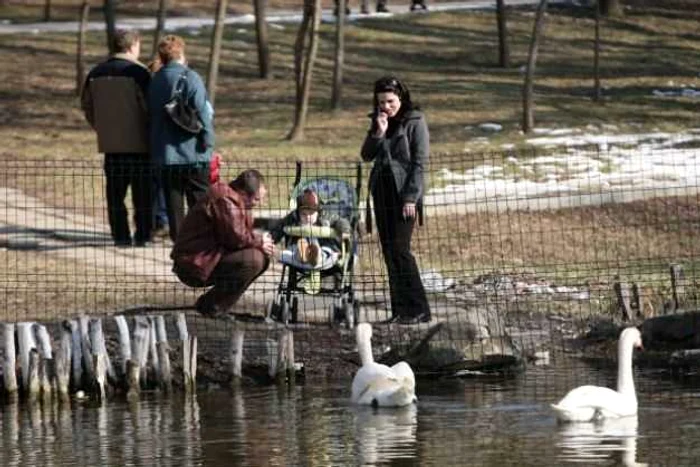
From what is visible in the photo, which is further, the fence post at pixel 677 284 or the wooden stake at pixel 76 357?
the fence post at pixel 677 284

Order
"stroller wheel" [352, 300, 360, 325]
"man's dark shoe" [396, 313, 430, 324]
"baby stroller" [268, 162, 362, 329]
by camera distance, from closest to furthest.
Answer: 1. "man's dark shoe" [396, 313, 430, 324]
2. "stroller wheel" [352, 300, 360, 325]
3. "baby stroller" [268, 162, 362, 329]

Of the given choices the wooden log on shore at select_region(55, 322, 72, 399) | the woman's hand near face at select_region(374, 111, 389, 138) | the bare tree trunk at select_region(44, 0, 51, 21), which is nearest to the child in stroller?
the woman's hand near face at select_region(374, 111, 389, 138)

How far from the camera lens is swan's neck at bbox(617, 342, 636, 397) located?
→ 12664 mm

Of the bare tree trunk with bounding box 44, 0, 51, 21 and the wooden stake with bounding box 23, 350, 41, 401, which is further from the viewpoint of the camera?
the bare tree trunk with bounding box 44, 0, 51, 21

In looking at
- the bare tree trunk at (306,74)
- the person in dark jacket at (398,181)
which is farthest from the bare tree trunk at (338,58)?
the person in dark jacket at (398,181)

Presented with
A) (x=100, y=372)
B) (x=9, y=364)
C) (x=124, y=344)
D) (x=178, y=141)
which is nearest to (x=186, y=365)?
(x=124, y=344)

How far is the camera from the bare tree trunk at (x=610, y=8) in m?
49.1

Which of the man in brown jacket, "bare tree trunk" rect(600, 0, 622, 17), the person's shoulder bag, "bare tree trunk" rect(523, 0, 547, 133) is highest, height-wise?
"bare tree trunk" rect(600, 0, 622, 17)

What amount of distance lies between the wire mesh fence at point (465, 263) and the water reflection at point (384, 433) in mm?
1690

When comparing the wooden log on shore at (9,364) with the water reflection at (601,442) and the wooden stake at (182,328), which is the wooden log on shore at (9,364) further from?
the water reflection at (601,442)

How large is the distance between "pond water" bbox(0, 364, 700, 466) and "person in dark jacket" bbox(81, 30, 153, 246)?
16.8 ft

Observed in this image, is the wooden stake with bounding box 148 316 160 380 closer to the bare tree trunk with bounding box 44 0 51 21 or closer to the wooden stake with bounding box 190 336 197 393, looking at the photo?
the wooden stake with bounding box 190 336 197 393

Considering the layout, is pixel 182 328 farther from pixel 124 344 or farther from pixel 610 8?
pixel 610 8

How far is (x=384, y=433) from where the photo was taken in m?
12.3
